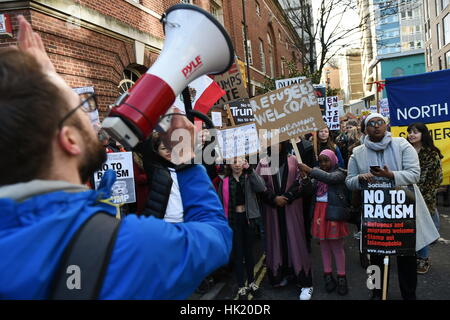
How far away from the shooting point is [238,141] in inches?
185

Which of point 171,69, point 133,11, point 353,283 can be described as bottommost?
point 353,283

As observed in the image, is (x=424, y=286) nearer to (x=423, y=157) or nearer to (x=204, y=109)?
(x=423, y=157)

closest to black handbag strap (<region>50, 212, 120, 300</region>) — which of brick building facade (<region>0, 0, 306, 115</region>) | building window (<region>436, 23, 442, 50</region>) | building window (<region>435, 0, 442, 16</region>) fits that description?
brick building facade (<region>0, 0, 306, 115</region>)

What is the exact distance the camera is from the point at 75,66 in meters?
6.83

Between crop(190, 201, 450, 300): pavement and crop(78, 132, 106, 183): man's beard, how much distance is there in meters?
3.62

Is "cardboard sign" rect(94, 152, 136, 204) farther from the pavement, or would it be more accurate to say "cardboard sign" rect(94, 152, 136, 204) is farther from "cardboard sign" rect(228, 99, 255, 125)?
"cardboard sign" rect(228, 99, 255, 125)

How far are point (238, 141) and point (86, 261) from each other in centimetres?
393

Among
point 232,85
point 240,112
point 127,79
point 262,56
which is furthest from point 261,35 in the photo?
point 232,85

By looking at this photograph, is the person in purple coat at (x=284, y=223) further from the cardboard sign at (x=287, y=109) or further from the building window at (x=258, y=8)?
the building window at (x=258, y=8)

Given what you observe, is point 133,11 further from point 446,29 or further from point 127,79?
point 446,29

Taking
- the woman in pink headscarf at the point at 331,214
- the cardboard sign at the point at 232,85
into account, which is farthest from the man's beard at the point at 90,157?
the cardboard sign at the point at 232,85

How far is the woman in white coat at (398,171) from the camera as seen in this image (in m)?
3.54

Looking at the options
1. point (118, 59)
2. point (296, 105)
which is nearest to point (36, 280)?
point (296, 105)

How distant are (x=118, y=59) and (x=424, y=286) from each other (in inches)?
287
